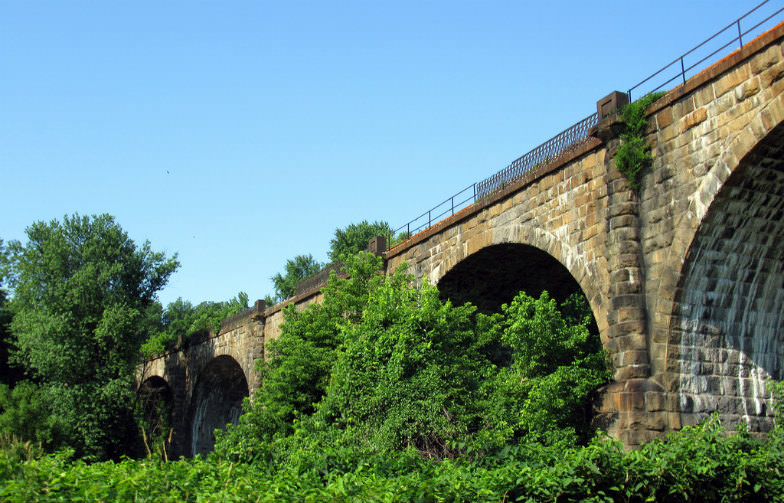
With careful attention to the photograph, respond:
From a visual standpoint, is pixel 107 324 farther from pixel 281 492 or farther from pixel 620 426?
pixel 281 492

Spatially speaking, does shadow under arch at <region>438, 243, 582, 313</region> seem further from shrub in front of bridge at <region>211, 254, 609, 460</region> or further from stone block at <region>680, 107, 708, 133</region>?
stone block at <region>680, 107, 708, 133</region>

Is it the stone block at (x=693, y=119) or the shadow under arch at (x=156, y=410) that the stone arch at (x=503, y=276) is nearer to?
the stone block at (x=693, y=119)

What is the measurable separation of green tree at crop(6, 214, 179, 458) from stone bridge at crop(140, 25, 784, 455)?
24.1 metres

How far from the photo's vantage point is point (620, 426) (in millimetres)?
12242

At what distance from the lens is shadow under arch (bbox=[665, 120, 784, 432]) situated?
38.9 feet

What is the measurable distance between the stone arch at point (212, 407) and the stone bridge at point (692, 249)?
1200 inches

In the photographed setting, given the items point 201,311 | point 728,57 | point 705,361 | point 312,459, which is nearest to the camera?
point 312,459

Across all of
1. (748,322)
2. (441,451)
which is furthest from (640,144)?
(441,451)

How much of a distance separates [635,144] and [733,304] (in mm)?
3283

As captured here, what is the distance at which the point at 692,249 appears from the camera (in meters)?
12.0

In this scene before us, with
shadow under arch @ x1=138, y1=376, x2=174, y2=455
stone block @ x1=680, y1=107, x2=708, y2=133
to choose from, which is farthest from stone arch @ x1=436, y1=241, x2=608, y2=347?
shadow under arch @ x1=138, y1=376, x2=174, y2=455

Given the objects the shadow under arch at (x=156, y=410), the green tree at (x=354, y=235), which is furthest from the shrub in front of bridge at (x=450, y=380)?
the green tree at (x=354, y=235)

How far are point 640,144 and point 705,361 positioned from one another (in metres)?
3.97

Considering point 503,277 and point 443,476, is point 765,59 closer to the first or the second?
point 443,476
